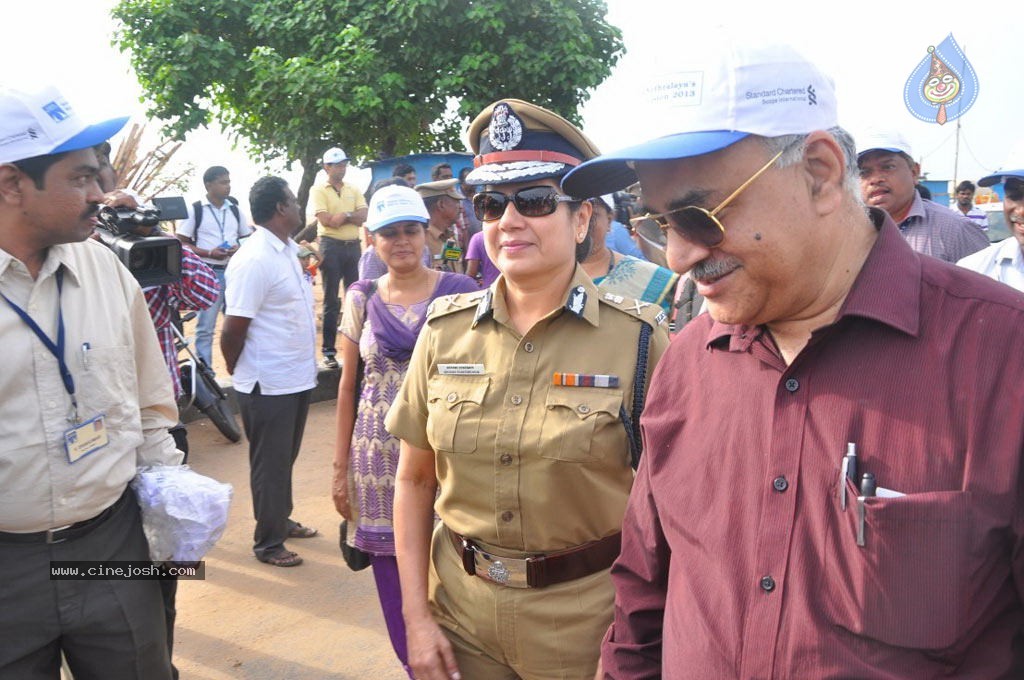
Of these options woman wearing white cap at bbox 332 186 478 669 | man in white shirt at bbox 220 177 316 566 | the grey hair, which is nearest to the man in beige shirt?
man in white shirt at bbox 220 177 316 566

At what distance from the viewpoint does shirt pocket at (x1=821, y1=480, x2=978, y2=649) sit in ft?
3.92

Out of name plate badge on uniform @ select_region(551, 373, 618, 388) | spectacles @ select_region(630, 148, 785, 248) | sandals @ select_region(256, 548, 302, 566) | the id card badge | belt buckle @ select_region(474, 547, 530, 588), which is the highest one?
spectacles @ select_region(630, 148, 785, 248)

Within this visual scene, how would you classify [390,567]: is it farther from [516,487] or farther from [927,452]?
[927,452]

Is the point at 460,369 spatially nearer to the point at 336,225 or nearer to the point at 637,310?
the point at 637,310

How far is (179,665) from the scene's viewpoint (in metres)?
4.01

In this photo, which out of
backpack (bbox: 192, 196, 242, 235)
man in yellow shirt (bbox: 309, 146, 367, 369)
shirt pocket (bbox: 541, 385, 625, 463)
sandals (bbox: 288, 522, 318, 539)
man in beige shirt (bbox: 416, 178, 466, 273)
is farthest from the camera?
man in yellow shirt (bbox: 309, 146, 367, 369)

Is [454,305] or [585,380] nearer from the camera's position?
[585,380]

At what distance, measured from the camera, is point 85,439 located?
2.42 meters

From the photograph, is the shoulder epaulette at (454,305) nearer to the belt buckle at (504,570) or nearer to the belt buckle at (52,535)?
the belt buckle at (504,570)

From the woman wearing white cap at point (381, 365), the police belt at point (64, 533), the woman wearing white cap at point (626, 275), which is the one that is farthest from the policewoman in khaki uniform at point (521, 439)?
the woman wearing white cap at point (626, 275)

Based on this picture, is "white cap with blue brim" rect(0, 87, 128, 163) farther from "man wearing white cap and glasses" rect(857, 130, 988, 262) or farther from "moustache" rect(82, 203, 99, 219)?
"man wearing white cap and glasses" rect(857, 130, 988, 262)

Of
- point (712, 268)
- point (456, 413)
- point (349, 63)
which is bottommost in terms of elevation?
point (456, 413)

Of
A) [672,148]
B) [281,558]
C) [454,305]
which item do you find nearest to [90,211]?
[454,305]

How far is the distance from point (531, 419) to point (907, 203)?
11.4ft
